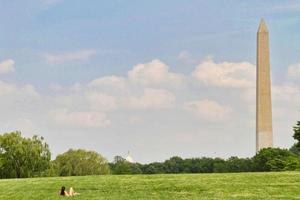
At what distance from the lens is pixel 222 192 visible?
2658 cm

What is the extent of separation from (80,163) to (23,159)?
1198 cm

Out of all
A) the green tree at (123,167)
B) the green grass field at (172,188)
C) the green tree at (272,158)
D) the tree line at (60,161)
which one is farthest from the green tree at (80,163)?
the green grass field at (172,188)

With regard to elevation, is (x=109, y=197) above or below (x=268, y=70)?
below

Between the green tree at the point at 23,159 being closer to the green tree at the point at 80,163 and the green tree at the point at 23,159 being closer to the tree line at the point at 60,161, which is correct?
the tree line at the point at 60,161

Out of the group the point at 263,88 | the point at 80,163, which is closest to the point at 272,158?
the point at 263,88

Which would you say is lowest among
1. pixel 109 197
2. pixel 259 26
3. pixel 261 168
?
pixel 109 197

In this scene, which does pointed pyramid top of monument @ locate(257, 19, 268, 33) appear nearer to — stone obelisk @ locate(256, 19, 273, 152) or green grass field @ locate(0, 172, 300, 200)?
stone obelisk @ locate(256, 19, 273, 152)

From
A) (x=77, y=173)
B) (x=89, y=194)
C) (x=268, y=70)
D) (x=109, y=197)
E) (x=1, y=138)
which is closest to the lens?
(x=109, y=197)

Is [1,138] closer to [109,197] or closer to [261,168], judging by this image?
[261,168]

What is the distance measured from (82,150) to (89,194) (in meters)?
58.7

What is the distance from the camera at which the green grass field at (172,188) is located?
25.6 m

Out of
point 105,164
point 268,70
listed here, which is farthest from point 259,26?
point 105,164

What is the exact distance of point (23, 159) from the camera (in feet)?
237

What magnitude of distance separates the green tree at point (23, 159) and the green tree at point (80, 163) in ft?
23.7
